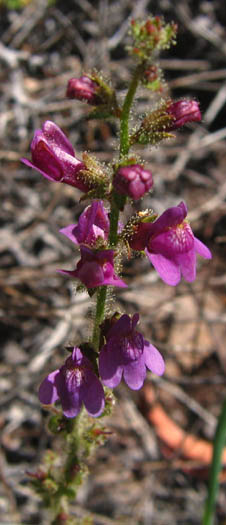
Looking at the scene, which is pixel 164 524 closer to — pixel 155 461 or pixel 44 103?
pixel 155 461

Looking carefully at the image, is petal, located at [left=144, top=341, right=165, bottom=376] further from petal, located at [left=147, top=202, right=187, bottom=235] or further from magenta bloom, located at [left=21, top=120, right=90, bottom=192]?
magenta bloom, located at [left=21, top=120, right=90, bottom=192]

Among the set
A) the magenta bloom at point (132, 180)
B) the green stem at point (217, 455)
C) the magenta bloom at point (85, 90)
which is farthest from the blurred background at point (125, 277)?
the magenta bloom at point (132, 180)

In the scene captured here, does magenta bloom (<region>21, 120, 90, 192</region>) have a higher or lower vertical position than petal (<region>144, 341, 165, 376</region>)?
higher

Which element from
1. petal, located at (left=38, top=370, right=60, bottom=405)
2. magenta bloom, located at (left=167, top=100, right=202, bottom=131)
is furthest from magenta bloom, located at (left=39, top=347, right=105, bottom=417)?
magenta bloom, located at (left=167, top=100, right=202, bottom=131)

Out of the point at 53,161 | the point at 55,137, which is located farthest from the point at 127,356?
the point at 55,137

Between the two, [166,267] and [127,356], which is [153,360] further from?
[166,267]

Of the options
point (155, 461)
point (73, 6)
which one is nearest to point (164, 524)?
point (155, 461)
